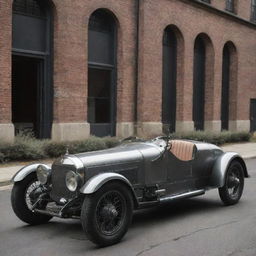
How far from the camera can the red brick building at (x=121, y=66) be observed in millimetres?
17781

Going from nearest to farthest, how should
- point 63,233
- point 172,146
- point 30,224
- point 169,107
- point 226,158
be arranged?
point 63,233, point 30,224, point 172,146, point 226,158, point 169,107

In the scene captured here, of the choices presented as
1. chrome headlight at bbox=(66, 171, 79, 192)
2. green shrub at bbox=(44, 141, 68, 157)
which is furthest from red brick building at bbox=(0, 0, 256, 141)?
chrome headlight at bbox=(66, 171, 79, 192)

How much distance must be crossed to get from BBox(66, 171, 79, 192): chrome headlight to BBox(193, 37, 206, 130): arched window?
2098cm

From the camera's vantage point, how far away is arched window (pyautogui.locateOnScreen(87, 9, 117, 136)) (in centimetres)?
2002

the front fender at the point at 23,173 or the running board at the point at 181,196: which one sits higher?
the front fender at the point at 23,173

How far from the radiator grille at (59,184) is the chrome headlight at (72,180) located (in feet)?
0.27

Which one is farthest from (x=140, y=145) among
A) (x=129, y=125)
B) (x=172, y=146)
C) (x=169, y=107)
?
(x=169, y=107)

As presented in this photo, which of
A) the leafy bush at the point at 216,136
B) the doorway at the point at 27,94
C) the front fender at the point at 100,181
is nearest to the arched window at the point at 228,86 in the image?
the leafy bush at the point at 216,136

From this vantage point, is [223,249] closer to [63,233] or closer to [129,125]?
[63,233]

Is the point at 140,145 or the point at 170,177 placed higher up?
the point at 140,145

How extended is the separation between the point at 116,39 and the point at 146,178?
14802 millimetres

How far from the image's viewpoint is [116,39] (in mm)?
20844

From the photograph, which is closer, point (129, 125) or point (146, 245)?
point (146, 245)

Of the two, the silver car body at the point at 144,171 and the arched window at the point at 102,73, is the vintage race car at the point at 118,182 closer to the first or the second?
the silver car body at the point at 144,171
